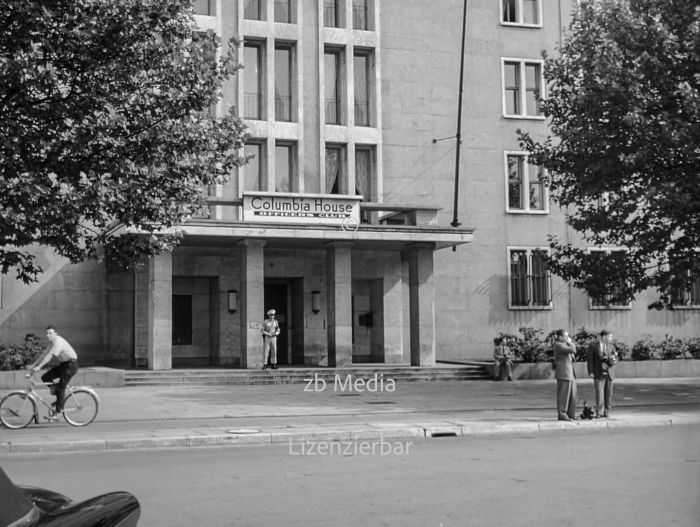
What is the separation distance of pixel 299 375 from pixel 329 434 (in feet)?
42.1

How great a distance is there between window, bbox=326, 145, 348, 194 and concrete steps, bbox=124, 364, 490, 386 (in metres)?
7.38

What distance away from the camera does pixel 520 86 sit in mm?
34906

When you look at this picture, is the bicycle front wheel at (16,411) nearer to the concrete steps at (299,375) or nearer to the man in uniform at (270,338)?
the concrete steps at (299,375)

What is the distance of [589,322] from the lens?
35.1 meters

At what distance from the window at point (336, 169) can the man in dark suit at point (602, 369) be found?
1633 cm

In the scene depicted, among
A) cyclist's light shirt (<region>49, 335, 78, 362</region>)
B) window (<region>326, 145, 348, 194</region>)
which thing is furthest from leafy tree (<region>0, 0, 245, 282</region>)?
window (<region>326, 145, 348, 194</region>)

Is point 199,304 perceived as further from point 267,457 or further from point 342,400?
point 267,457

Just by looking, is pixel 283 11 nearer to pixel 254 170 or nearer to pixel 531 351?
pixel 254 170

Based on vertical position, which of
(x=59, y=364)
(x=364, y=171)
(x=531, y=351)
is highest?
(x=364, y=171)

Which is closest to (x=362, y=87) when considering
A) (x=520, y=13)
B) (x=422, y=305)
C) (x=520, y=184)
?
(x=520, y=184)

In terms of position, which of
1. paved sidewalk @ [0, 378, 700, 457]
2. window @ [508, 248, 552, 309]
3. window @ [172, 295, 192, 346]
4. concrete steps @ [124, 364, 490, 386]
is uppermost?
window @ [508, 248, 552, 309]

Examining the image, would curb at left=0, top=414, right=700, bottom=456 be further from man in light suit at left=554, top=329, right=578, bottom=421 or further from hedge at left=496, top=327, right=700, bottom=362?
hedge at left=496, top=327, right=700, bottom=362

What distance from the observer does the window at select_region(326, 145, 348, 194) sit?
107 ft

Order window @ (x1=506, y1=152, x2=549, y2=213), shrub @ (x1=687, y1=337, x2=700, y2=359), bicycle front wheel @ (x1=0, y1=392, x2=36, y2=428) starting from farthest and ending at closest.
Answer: window @ (x1=506, y1=152, x2=549, y2=213) < shrub @ (x1=687, y1=337, x2=700, y2=359) < bicycle front wheel @ (x1=0, y1=392, x2=36, y2=428)
